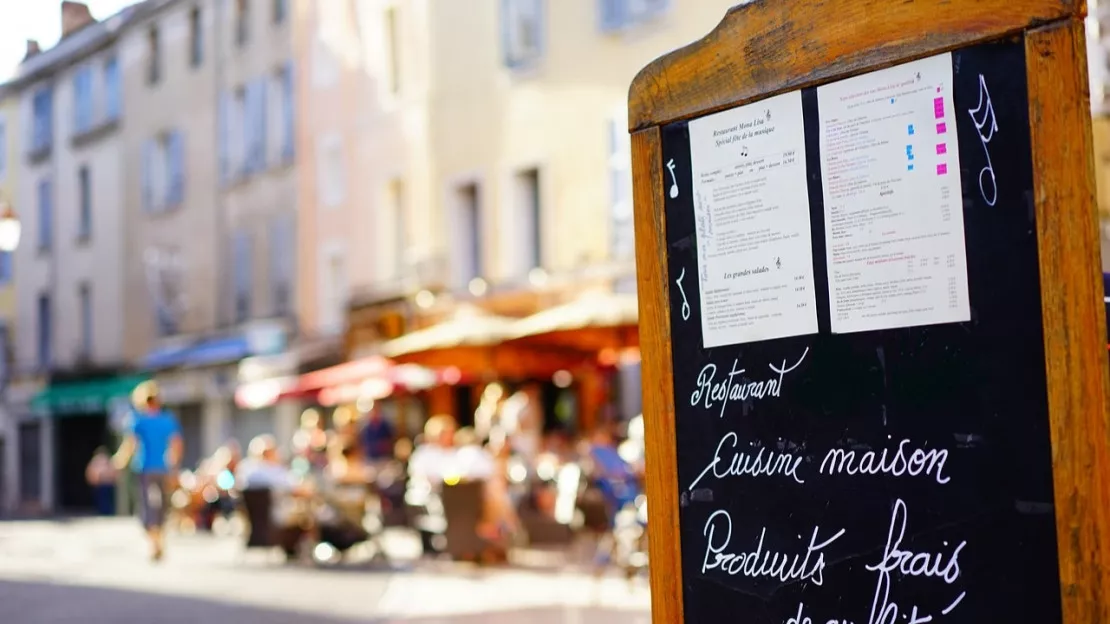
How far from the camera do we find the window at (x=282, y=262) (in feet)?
99.1

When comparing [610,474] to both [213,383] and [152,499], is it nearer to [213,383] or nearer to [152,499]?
[152,499]

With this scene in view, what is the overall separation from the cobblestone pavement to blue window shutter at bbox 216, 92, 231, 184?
668 inches

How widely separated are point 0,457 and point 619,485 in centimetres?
3434

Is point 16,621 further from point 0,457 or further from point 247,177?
point 0,457

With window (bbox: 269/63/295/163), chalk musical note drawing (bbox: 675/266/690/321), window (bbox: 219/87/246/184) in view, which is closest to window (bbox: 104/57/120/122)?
window (bbox: 219/87/246/184)

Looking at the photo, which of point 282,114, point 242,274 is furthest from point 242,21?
point 242,274

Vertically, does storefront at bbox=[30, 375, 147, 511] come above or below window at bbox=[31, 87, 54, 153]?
below

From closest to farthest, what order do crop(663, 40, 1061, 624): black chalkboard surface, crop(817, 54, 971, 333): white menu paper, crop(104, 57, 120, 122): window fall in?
crop(663, 40, 1061, 624): black chalkboard surface < crop(817, 54, 971, 333): white menu paper < crop(104, 57, 120, 122): window

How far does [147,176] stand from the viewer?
37.0m

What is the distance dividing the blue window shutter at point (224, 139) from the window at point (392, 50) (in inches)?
305

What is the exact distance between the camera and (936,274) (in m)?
3.16

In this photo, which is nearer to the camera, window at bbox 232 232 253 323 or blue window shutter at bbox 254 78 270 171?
blue window shutter at bbox 254 78 270 171

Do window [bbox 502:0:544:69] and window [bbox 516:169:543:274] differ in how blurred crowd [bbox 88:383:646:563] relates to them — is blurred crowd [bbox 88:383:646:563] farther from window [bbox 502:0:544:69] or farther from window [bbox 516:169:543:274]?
window [bbox 502:0:544:69]

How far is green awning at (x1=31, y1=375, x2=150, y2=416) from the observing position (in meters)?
36.2
